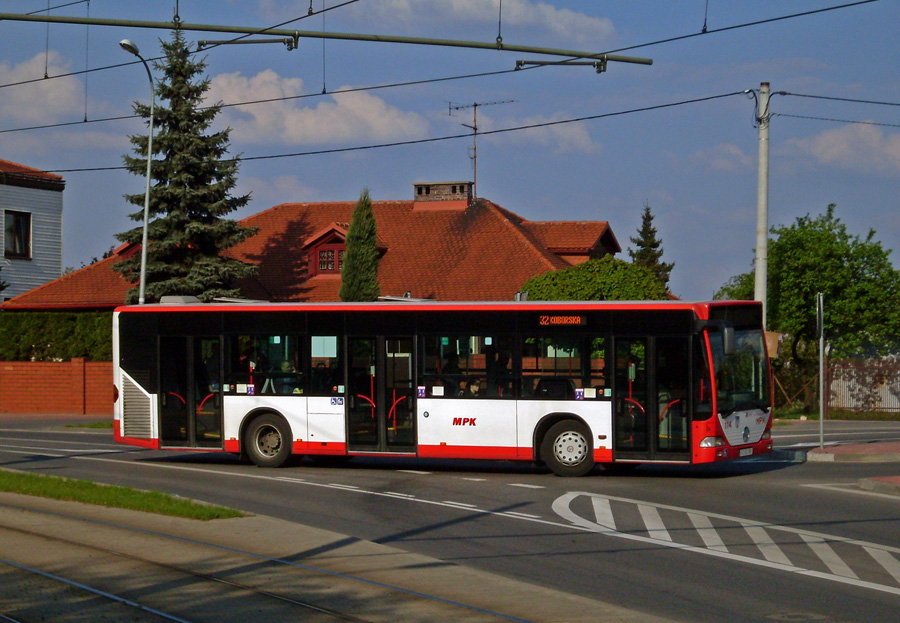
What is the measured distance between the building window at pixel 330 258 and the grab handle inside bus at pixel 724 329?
2680 centimetres

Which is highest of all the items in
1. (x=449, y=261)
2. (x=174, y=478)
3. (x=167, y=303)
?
(x=449, y=261)

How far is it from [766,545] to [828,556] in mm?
763

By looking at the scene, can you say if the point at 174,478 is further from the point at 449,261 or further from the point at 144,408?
the point at 449,261

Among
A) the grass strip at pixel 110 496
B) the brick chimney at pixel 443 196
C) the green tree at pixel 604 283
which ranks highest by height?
the brick chimney at pixel 443 196

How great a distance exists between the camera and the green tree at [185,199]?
116ft

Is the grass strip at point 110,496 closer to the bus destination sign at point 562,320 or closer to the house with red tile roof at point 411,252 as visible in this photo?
the bus destination sign at point 562,320

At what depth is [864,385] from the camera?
3612 cm

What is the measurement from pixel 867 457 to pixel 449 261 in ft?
77.9

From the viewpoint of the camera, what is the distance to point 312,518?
13164 mm

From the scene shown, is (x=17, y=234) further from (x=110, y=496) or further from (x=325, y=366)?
(x=110, y=496)

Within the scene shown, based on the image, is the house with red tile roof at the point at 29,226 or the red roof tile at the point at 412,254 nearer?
the red roof tile at the point at 412,254

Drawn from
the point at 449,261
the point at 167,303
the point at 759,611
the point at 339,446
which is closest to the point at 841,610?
the point at 759,611

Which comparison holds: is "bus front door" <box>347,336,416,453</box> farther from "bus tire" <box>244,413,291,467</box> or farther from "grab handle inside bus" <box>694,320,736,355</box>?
"grab handle inside bus" <box>694,320,736,355</box>

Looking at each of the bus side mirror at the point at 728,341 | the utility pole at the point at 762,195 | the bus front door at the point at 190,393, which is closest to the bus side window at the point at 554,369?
the bus side mirror at the point at 728,341
